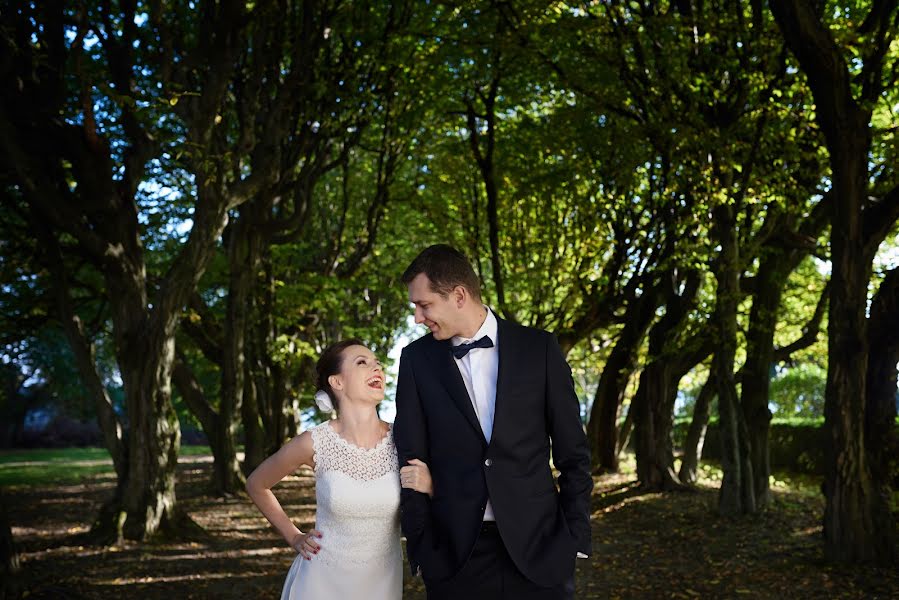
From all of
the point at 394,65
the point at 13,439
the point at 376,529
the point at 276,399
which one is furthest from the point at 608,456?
the point at 13,439

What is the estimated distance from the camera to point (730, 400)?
13773mm

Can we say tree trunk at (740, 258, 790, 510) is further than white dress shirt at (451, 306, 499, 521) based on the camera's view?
Yes

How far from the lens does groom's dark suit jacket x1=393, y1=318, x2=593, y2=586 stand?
3.98m

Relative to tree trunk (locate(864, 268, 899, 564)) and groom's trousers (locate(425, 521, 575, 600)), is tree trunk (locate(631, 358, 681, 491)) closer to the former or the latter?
tree trunk (locate(864, 268, 899, 564))

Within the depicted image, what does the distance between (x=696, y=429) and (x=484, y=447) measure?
15.3m

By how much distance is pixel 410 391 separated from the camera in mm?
4293

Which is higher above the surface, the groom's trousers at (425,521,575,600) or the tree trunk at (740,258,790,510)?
the tree trunk at (740,258,790,510)

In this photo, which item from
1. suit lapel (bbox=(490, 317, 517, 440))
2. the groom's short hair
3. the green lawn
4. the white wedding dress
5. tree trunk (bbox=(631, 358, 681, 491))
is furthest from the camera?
the green lawn

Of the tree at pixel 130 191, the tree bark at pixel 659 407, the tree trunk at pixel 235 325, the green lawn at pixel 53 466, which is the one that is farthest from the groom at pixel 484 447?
the green lawn at pixel 53 466

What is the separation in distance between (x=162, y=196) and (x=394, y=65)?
19.5 feet

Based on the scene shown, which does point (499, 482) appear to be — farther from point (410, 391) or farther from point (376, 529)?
point (376, 529)

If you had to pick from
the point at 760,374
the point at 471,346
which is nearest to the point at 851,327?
the point at 760,374

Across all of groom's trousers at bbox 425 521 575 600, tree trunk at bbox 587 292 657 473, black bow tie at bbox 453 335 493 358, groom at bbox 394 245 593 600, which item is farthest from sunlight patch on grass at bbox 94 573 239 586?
tree trunk at bbox 587 292 657 473

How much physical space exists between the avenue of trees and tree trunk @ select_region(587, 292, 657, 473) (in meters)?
0.09
